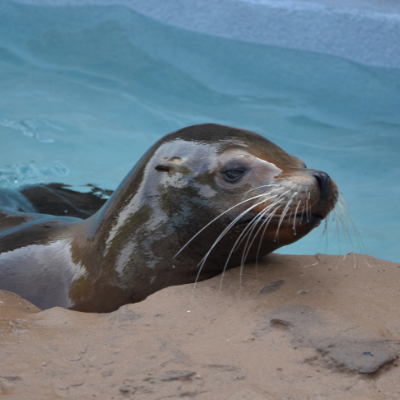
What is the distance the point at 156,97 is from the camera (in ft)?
29.9

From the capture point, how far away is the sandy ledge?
1.65 metres

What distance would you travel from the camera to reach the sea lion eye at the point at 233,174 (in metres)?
2.57

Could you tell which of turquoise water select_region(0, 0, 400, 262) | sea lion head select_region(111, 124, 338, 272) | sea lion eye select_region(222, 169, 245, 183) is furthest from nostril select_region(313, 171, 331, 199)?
turquoise water select_region(0, 0, 400, 262)

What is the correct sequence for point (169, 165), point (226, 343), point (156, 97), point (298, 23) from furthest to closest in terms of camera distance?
point (298, 23) → point (156, 97) → point (169, 165) → point (226, 343)

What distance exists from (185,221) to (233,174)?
316 millimetres

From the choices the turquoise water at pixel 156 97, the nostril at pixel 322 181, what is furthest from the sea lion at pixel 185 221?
the turquoise water at pixel 156 97

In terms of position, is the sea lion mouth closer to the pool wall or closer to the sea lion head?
the sea lion head

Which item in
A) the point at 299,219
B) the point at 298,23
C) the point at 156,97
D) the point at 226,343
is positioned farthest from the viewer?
the point at 298,23

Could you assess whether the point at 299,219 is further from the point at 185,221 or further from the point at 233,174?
the point at 185,221

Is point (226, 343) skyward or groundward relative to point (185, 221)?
groundward

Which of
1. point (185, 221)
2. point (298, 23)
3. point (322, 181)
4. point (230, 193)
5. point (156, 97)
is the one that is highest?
point (298, 23)

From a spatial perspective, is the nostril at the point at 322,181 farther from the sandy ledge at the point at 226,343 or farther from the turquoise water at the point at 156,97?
the turquoise water at the point at 156,97

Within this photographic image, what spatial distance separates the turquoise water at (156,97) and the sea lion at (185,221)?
3876mm

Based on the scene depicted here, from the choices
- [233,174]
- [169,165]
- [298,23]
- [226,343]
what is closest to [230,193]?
[233,174]
